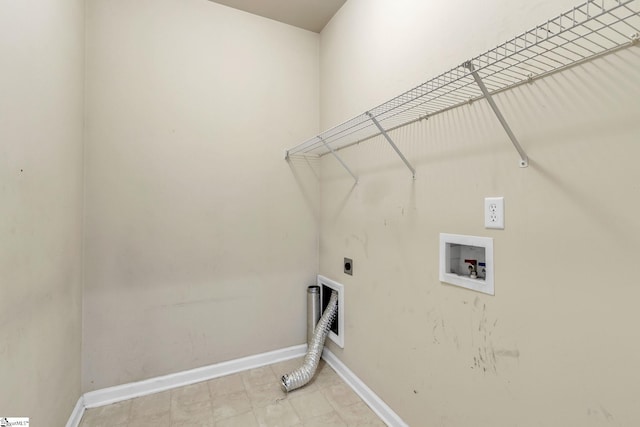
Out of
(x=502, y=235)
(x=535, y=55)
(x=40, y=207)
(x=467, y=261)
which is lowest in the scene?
(x=467, y=261)

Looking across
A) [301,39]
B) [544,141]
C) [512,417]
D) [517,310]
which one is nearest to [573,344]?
[517,310]

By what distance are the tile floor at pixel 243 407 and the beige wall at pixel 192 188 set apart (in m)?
0.18

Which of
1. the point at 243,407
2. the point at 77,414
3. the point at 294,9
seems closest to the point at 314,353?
the point at 243,407

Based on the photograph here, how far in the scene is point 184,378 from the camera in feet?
6.93

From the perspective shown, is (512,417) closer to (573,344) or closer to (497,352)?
(497,352)

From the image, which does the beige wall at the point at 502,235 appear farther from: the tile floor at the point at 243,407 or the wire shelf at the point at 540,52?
the tile floor at the point at 243,407

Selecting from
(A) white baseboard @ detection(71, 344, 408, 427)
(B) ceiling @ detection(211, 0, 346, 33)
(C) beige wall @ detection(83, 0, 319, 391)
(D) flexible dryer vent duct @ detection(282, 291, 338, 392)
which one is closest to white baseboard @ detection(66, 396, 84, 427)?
(A) white baseboard @ detection(71, 344, 408, 427)

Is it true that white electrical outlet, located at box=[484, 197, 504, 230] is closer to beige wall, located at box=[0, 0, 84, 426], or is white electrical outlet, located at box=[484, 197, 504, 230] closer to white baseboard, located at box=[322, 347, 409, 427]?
white baseboard, located at box=[322, 347, 409, 427]

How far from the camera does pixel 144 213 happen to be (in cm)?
201

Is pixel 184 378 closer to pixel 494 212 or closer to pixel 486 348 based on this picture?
pixel 486 348

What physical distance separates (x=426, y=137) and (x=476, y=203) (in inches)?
17.2

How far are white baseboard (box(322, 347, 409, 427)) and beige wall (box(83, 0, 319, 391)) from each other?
0.34 m

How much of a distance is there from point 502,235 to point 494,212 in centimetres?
10

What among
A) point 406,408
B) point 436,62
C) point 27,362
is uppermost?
point 436,62
